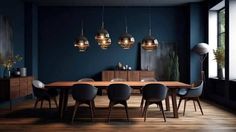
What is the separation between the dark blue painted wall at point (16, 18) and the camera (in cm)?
862

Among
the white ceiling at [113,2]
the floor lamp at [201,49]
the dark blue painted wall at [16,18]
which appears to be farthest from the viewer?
the white ceiling at [113,2]

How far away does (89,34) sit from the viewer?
11.6 metres

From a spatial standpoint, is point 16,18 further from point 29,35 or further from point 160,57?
point 160,57

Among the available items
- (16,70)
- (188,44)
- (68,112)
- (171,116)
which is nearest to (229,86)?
(171,116)

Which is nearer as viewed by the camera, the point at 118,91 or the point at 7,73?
the point at 118,91

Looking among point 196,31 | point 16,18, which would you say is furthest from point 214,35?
point 16,18

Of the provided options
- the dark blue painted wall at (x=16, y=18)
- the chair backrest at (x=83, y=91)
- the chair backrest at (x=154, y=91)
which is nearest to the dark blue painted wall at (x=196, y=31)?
the chair backrest at (x=154, y=91)

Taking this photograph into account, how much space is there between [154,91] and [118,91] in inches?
28.7

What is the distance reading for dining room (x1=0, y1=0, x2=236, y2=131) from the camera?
25.4 ft

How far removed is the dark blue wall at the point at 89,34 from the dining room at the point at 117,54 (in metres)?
0.04

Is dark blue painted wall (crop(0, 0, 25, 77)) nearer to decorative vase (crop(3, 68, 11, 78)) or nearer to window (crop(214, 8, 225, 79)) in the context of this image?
decorative vase (crop(3, 68, 11, 78))

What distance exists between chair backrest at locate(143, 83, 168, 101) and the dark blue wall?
214 inches

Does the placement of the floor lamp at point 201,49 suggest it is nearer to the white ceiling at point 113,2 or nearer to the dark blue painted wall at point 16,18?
the white ceiling at point 113,2

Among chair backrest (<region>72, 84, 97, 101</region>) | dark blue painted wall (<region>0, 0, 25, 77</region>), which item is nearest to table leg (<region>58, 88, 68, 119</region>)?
chair backrest (<region>72, 84, 97, 101</region>)
